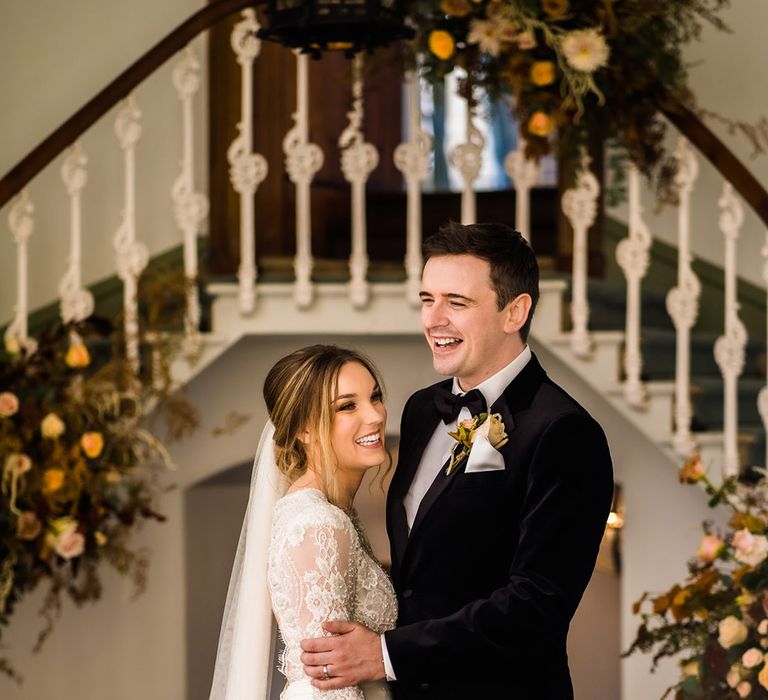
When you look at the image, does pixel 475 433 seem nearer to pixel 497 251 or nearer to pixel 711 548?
pixel 497 251

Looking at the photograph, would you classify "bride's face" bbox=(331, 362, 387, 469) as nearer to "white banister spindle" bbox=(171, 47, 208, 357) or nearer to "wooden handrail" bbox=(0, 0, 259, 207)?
"white banister spindle" bbox=(171, 47, 208, 357)

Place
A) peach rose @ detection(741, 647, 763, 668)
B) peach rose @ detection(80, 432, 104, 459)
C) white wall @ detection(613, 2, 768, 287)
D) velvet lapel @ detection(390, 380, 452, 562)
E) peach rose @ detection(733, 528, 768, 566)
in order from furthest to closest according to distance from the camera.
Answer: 1. white wall @ detection(613, 2, 768, 287)
2. peach rose @ detection(80, 432, 104, 459)
3. peach rose @ detection(733, 528, 768, 566)
4. peach rose @ detection(741, 647, 763, 668)
5. velvet lapel @ detection(390, 380, 452, 562)

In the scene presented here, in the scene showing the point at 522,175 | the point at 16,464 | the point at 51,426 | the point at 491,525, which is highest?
the point at 522,175

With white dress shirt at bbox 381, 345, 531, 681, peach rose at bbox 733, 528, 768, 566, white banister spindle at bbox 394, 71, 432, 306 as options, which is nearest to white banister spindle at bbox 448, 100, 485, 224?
white banister spindle at bbox 394, 71, 432, 306

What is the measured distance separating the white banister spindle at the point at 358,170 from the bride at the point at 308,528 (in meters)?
1.90

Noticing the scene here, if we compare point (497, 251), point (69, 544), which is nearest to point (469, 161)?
point (69, 544)

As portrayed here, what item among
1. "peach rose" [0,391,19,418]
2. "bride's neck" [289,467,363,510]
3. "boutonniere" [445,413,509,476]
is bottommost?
"bride's neck" [289,467,363,510]

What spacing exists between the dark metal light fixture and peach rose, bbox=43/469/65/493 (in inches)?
56.1

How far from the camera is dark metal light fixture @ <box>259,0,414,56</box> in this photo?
12.2 feet

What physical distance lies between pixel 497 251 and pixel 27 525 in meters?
2.28

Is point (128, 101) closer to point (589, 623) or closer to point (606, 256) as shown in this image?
point (606, 256)

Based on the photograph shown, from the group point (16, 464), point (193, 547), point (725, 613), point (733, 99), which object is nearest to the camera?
point (725, 613)

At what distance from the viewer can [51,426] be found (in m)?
4.07

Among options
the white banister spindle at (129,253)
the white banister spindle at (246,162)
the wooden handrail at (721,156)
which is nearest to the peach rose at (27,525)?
the white banister spindle at (129,253)
